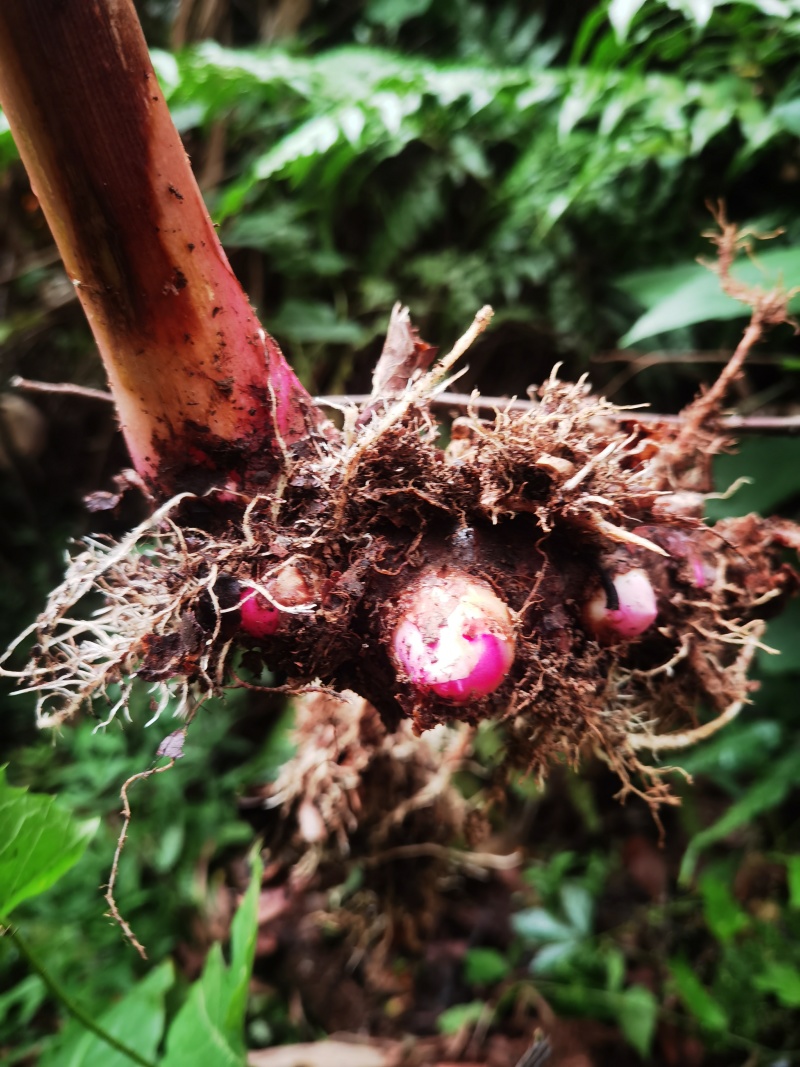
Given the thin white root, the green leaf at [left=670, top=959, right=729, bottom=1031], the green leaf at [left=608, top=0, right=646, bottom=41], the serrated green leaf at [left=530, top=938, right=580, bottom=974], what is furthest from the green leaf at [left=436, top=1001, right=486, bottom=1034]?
the green leaf at [left=608, top=0, right=646, bottom=41]

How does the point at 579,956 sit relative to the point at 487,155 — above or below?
below

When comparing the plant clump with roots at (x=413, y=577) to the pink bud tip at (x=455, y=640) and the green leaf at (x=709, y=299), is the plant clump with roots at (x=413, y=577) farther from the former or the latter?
the green leaf at (x=709, y=299)

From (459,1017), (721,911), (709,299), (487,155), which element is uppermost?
(487,155)

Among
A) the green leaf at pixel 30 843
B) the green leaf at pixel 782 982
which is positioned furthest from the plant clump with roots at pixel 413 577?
the green leaf at pixel 782 982

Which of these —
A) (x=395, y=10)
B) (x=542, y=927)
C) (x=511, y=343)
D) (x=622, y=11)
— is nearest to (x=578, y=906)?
(x=542, y=927)

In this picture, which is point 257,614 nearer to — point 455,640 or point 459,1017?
point 455,640

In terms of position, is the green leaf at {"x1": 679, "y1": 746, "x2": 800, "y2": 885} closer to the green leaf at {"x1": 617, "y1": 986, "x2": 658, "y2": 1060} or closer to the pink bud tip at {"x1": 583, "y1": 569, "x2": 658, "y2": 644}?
the green leaf at {"x1": 617, "y1": 986, "x2": 658, "y2": 1060}
